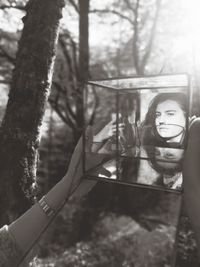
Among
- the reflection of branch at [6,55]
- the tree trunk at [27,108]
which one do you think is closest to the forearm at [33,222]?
the tree trunk at [27,108]

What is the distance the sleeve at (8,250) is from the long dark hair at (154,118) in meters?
0.87

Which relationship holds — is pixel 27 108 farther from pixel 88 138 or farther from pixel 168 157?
pixel 168 157

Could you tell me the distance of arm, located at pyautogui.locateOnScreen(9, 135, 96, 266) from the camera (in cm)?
193

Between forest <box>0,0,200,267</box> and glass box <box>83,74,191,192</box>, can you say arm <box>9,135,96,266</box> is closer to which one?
glass box <box>83,74,191,192</box>

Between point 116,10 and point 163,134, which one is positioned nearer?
point 163,134

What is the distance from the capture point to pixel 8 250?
76.6 inches

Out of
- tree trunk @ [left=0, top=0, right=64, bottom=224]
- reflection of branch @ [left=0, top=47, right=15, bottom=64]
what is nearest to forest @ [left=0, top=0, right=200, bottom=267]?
reflection of branch @ [left=0, top=47, right=15, bottom=64]

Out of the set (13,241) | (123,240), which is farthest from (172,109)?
(123,240)

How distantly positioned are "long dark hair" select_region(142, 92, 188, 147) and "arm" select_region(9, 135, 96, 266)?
0.40 m

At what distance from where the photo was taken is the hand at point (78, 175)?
204 cm

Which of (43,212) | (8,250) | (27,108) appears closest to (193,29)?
(27,108)

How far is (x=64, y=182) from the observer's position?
2.01m

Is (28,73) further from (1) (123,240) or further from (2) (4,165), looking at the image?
(1) (123,240)

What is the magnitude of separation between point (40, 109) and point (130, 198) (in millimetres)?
12737
